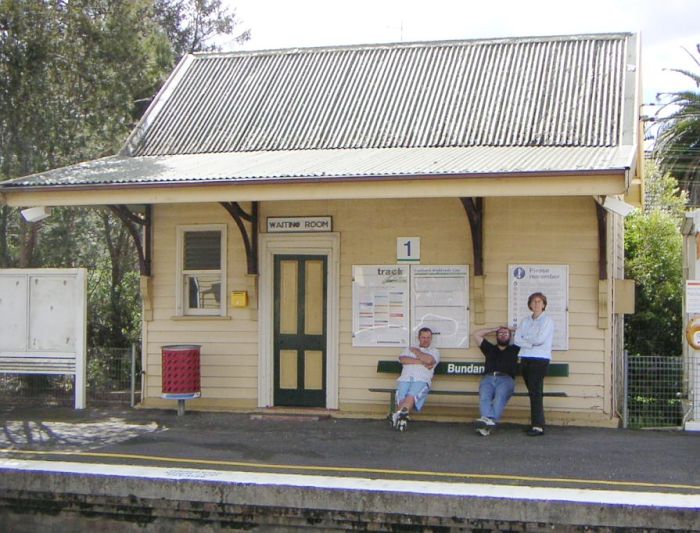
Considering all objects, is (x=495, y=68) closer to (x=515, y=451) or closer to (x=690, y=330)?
(x=690, y=330)

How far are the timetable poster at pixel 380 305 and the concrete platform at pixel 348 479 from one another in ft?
4.17

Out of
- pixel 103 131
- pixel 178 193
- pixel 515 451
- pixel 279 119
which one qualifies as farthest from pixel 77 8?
pixel 515 451

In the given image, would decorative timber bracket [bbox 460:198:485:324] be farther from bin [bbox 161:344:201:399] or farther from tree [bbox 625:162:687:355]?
tree [bbox 625:162:687:355]

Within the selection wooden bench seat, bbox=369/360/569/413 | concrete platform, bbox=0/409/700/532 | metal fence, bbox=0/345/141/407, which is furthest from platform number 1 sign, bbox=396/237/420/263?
metal fence, bbox=0/345/141/407

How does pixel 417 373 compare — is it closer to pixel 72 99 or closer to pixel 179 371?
pixel 179 371

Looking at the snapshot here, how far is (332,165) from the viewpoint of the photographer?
10766mm

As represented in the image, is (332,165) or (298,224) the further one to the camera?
(298,224)

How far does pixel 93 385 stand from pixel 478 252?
5.39 metres

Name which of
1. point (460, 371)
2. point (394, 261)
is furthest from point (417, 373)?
point (394, 261)

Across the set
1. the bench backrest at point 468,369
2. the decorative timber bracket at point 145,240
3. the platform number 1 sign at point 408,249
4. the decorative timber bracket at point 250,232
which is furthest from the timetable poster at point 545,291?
the decorative timber bracket at point 145,240

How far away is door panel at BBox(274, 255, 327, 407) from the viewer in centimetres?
1168

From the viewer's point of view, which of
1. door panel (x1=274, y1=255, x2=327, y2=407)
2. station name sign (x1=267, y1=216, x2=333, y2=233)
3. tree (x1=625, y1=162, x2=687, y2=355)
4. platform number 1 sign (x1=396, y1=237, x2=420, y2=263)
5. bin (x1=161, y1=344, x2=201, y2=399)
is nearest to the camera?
platform number 1 sign (x1=396, y1=237, x2=420, y2=263)

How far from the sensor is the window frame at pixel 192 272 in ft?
39.2

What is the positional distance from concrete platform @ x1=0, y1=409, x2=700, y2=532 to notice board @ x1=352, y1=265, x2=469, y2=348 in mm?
1239
